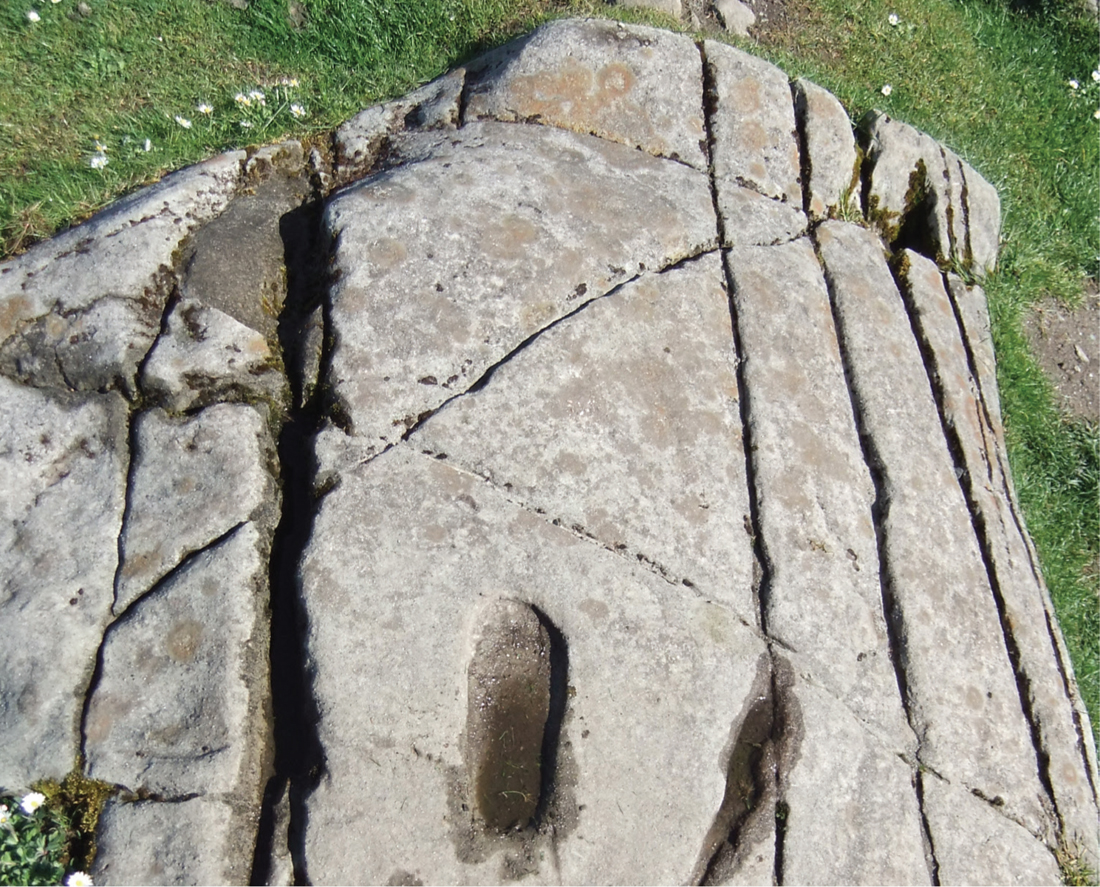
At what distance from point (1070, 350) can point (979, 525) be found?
1.92 meters

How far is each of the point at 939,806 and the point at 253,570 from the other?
5.85 feet

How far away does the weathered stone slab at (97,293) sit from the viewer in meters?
2.57

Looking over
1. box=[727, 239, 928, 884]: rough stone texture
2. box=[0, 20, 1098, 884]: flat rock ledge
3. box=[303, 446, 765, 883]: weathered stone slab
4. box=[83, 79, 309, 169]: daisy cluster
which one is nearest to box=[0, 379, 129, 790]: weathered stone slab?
box=[0, 20, 1098, 884]: flat rock ledge

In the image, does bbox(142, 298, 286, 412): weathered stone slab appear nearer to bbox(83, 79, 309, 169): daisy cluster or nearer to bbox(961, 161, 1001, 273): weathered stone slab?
bbox(83, 79, 309, 169): daisy cluster

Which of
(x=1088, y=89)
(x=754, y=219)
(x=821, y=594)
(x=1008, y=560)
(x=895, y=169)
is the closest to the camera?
(x=821, y=594)

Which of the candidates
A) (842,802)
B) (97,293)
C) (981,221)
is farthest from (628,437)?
(981,221)

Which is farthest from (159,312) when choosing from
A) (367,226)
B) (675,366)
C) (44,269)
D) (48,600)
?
(675,366)

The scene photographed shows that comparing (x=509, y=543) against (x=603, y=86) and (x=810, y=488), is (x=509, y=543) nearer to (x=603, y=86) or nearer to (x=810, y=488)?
(x=810, y=488)

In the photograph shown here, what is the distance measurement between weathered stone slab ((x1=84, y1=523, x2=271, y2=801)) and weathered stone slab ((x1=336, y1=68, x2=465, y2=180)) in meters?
1.51

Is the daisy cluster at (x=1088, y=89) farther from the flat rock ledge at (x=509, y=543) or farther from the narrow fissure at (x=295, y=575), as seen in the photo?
the narrow fissure at (x=295, y=575)

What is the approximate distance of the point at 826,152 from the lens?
350 cm

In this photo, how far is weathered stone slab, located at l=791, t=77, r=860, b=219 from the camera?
343 centimetres

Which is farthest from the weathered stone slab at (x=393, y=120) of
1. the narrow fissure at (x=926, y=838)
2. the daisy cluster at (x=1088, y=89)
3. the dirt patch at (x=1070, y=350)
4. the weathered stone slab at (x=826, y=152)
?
the daisy cluster at (x=1088, y=89)

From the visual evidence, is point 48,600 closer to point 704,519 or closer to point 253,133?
point 704,519
